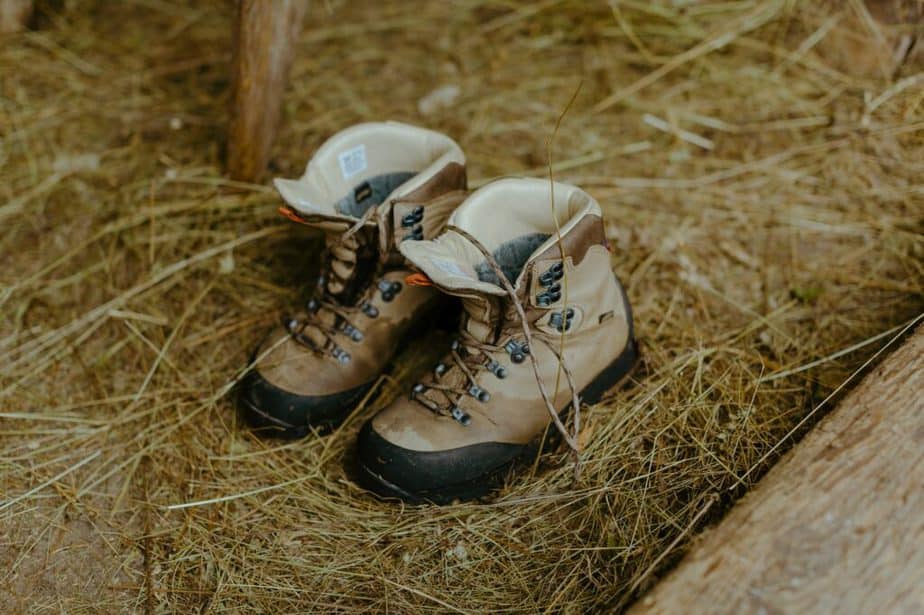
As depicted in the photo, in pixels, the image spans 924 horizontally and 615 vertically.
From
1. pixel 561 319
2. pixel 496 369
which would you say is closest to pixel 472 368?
pixel 496 369

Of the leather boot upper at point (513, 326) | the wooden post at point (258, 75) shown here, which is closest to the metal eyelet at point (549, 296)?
the leather boot upper at point (513, 326)

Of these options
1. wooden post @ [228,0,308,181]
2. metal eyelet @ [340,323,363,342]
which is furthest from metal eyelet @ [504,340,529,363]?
wooden post @ [228,0,308,181]

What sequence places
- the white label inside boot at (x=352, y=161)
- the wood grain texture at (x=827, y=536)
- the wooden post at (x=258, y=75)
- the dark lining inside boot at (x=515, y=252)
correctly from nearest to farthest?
the wood grain texture at (x=827, y=536) → the dark lining inside boot at (x=515, y=252) → the white label inside boot at (x=352, y=161) → the wooden post at (x=258, y=75)

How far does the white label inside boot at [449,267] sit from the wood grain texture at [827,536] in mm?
562

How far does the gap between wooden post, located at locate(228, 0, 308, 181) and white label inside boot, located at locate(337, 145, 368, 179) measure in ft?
1.45

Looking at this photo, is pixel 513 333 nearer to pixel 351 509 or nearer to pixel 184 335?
pixel 351 509

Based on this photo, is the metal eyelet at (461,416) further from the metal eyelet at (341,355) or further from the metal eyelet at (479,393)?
the metal eyelet at (341,355)

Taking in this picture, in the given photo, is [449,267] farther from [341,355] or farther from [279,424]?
[279,424]

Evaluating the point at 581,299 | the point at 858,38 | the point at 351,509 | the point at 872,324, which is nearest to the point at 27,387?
the point at 351,509

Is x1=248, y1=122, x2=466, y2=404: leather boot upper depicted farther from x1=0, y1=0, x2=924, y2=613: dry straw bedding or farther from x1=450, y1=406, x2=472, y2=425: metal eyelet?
x1=450, y1=406, x2=472, y2=425: metal eyelet

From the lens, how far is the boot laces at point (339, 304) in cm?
164

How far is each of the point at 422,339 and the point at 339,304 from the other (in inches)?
10.1

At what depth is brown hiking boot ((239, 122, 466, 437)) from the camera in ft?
5.24

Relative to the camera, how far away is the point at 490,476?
1.56 metres
